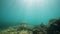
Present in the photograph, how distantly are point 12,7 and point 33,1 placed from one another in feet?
1.32

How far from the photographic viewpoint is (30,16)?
2645 mm

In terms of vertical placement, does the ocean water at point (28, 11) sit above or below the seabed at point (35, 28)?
above

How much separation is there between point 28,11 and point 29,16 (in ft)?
0.31

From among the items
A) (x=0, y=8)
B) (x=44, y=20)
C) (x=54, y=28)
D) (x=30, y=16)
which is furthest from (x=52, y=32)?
(x=0, y=8)

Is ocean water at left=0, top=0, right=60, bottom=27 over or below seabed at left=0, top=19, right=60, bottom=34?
over

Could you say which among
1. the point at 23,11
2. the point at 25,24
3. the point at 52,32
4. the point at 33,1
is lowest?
the point at 52,32

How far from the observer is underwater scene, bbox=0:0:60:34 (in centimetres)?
259

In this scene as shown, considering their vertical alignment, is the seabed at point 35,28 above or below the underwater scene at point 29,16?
below

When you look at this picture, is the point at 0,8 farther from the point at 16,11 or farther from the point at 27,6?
the point at 27,6

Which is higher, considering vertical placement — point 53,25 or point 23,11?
point 23,11

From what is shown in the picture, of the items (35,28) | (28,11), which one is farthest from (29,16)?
(35,28)

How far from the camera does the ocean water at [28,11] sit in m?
2.62

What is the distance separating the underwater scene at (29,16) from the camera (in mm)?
2592

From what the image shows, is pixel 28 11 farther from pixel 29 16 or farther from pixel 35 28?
pixel 35 28
